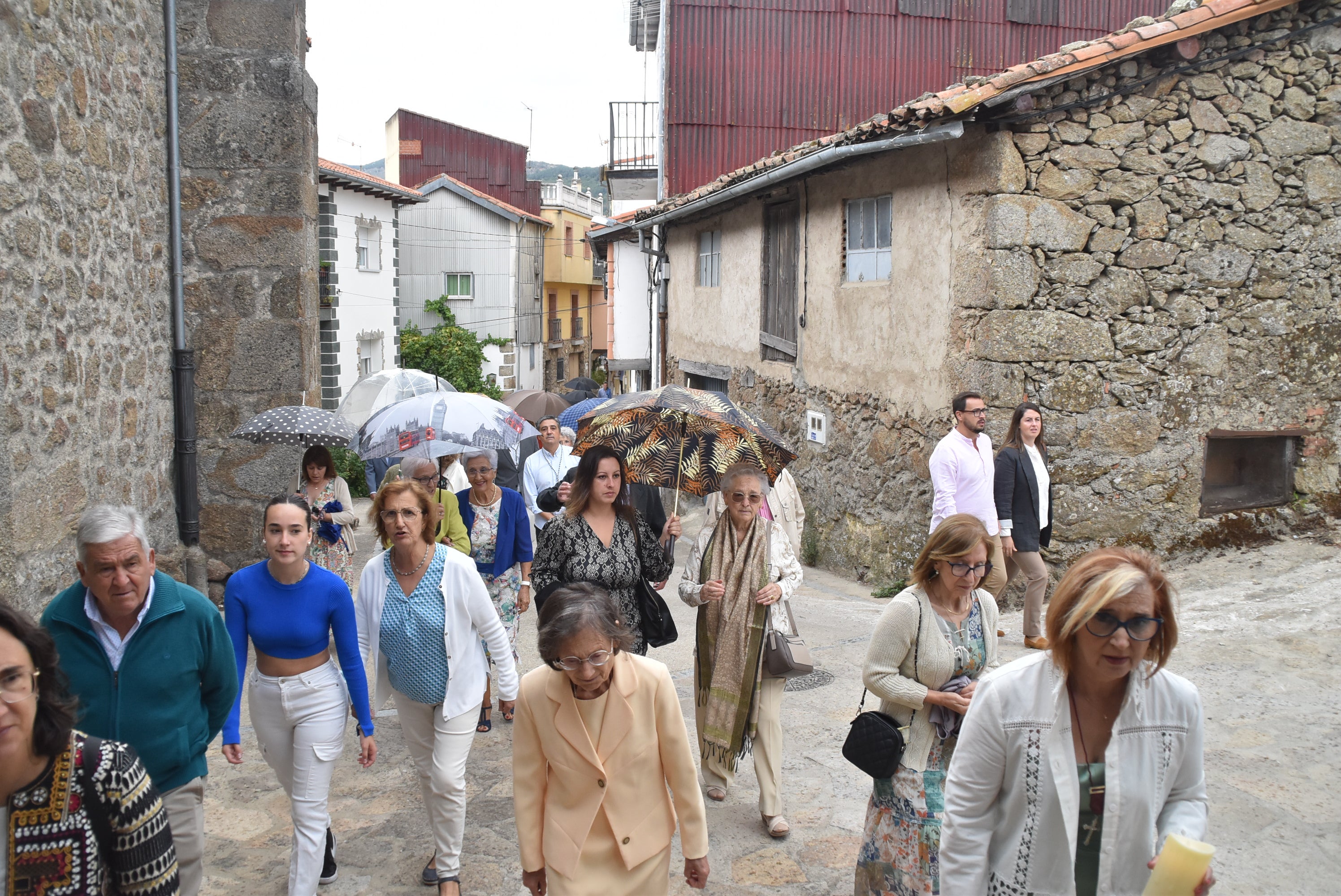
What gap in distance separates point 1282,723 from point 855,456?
479 cm

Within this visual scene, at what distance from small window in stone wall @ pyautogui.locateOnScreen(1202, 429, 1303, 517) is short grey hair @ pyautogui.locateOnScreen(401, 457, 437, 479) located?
230 inches

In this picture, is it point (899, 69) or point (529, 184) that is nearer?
point (899, 69)

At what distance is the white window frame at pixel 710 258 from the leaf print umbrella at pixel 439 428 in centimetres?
773

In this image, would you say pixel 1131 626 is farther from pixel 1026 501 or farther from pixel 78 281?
pixel 78 281

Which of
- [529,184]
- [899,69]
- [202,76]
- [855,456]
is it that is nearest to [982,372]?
[855,456]

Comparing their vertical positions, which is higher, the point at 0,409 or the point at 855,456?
the point at 0,409

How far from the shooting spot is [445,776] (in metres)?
3.73

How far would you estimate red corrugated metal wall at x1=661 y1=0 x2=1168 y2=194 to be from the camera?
15930 mm

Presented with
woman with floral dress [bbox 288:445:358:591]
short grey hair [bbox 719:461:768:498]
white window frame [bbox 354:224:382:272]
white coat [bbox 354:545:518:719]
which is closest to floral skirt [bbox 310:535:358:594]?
woman with floral dress [bbox 288:445:358:591]

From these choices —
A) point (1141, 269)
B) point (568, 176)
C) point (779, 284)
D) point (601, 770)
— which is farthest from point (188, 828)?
point (568, 176)

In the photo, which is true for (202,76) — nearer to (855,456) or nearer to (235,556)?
(235,556)

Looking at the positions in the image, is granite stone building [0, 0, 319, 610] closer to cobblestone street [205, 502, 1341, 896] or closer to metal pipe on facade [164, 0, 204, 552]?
metal pipe on facade [164, 0, 204, 552]

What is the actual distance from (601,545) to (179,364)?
3.81m

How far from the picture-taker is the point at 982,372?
24.1 ft
